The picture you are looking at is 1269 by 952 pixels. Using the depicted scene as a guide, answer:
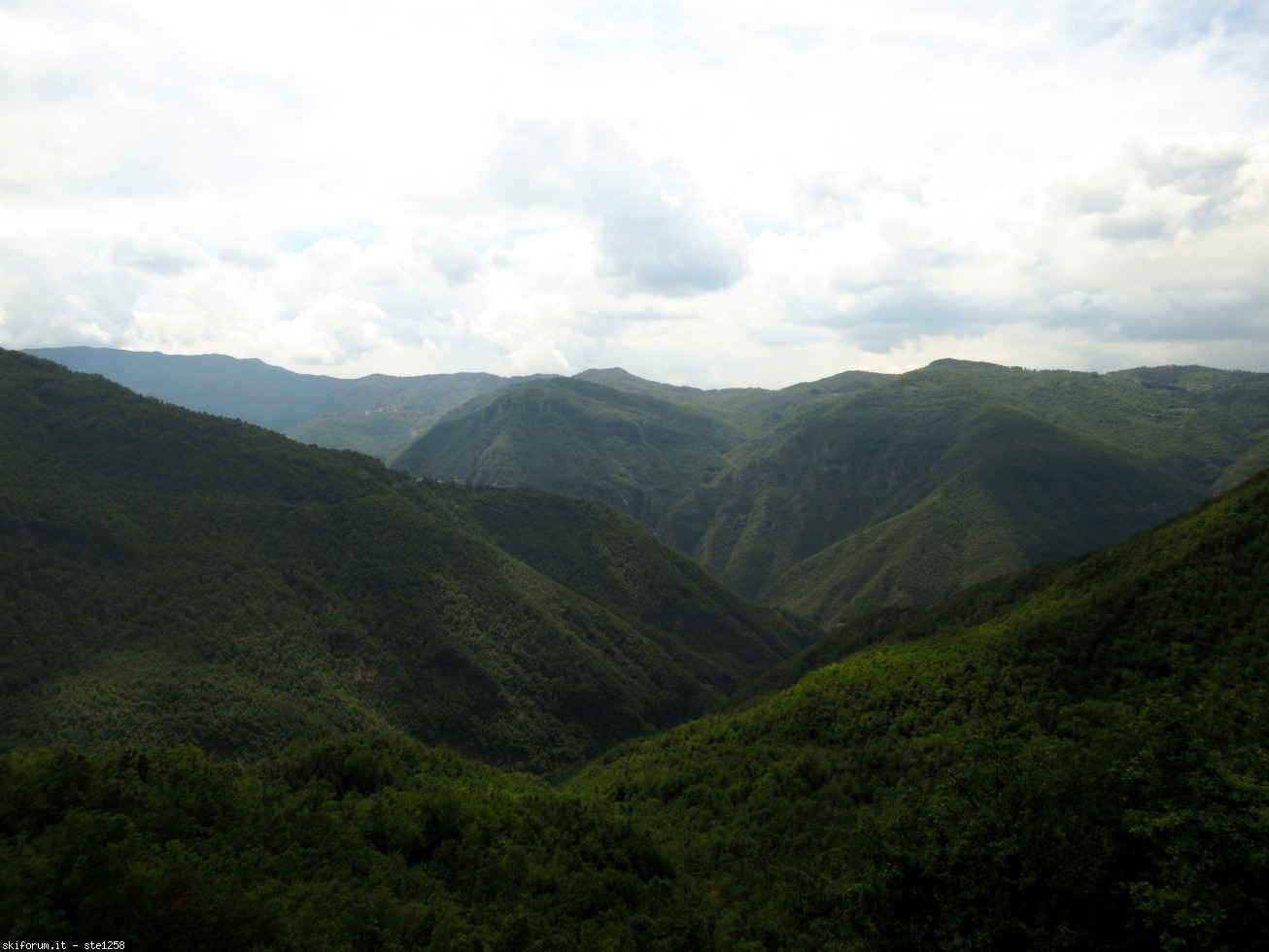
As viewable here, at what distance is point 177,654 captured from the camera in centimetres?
12119

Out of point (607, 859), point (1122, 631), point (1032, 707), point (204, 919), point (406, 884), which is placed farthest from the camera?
point (1122, 631)

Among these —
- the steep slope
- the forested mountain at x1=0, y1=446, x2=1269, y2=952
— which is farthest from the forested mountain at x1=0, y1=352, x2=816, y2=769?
the forested mountain at x1=0, y1=446, x2=1269, y2=952

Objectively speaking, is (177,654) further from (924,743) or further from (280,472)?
(924,743)

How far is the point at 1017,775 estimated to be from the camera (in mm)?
40281

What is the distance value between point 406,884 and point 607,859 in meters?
16.6

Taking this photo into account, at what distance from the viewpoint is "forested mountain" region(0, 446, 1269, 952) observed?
100.0 ft

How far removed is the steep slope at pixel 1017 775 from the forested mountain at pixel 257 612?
141ft

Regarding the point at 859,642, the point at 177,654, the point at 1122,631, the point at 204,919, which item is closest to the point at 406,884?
the point at 204,919

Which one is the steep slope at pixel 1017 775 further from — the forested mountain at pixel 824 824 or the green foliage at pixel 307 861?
the green foliage at pixel 307 861

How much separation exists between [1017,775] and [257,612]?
134 m

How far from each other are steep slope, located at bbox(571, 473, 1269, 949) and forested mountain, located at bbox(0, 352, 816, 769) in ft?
141

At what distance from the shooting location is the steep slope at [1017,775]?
105ft

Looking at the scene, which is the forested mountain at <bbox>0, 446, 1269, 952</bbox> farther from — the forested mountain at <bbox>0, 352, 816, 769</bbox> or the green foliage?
the forested mountain at <bbox>0, 352, 816, 769</bbox>

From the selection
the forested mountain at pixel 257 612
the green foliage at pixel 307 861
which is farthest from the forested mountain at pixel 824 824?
the forested mountain at pixel 257 612
